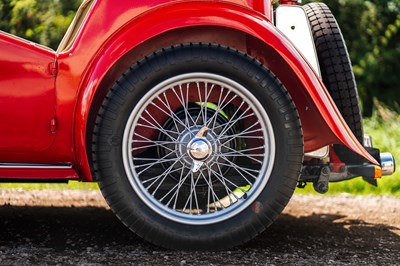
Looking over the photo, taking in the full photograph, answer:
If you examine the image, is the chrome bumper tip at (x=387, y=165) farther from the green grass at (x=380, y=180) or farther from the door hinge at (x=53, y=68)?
the door hinge at (x=53, y=68)

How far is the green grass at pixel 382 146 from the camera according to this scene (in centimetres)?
564

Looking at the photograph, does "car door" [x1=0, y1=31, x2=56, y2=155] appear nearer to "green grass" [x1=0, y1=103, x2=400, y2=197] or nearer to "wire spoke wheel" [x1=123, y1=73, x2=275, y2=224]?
"wire spoke wheel" [x1=123, y1=73, x2=275, y2=224]

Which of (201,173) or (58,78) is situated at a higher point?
(58,78)

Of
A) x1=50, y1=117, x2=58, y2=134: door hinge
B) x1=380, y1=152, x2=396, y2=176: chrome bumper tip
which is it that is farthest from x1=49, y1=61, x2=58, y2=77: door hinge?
x1=380, y1=152, x2=396, y2=176: chrome bumper tip

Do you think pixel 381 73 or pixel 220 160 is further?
pixel 381 73

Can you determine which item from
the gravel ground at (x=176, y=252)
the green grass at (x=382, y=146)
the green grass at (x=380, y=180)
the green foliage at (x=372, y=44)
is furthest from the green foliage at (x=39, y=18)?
the green grass at (x=382, y=146)

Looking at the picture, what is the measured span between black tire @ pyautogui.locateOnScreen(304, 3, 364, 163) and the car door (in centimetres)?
147

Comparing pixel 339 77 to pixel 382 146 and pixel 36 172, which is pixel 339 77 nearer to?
pixel 36 172

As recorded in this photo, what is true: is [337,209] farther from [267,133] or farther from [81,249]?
[81,249]

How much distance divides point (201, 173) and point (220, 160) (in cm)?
14

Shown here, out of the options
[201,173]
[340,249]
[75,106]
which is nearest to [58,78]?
[75,106]

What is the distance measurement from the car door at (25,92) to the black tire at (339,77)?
1.47m

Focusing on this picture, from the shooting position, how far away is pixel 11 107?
3.44 metres

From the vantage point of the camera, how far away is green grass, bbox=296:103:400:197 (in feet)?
18.5
